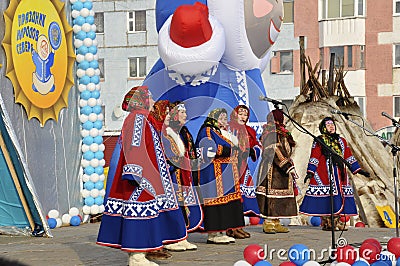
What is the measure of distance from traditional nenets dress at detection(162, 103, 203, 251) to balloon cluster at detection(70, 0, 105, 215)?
3.91 meters

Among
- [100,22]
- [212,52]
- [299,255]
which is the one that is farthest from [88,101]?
[100,22]

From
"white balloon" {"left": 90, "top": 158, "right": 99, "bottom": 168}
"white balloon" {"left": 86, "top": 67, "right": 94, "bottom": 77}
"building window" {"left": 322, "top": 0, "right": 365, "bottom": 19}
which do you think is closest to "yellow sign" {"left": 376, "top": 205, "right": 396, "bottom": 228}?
"white balloon" {"left": 90, "top": 158, "right": 99, "bottom": 168}

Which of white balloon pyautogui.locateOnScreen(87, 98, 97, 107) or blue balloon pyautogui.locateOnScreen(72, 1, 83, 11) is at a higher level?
blue balloon pyautogui.locateOnScreen(72, 1, 83, 11)

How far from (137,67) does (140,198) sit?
24.0 metres

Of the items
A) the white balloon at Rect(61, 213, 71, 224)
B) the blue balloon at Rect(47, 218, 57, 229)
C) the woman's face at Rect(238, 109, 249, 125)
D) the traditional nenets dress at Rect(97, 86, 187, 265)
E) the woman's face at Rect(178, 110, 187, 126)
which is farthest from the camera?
the white balloon at Rect(61, 213, 71, 224)

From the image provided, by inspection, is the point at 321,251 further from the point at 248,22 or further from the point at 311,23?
the point at 311,23

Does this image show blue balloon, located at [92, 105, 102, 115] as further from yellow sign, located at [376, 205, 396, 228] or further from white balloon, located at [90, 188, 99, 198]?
yellow sign, located at [376, 205, 396, 228]

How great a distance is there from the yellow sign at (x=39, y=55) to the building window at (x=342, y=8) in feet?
55.9

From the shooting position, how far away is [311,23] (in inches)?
1110

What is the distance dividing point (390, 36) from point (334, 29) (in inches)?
75.1

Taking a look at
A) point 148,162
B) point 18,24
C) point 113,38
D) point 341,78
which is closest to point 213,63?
point 18,24

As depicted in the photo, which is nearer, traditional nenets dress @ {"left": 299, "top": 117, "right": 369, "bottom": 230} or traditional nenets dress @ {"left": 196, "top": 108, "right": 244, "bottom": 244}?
traditional nenets dress @ {"left": 196, "top": 108, "right": 244, "bottom": 244}

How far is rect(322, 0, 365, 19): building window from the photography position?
90.2 feet

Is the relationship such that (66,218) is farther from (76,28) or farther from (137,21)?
(137,21)
